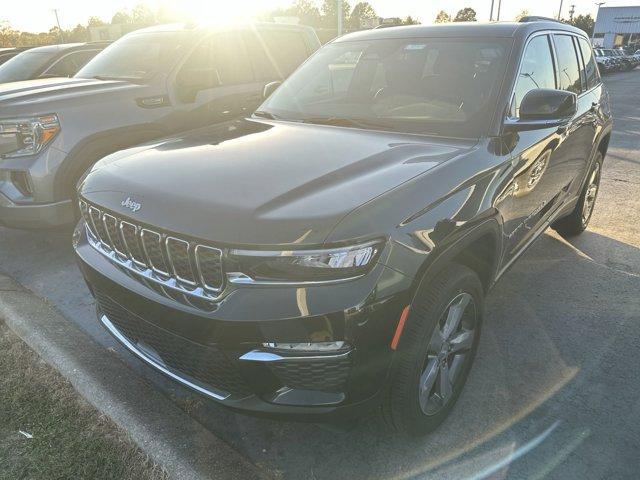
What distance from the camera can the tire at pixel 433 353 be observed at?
6.46ft

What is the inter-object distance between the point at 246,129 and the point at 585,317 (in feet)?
8.24

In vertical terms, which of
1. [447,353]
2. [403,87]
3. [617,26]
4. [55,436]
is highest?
[403,87]

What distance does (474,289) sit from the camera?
235 centimetres

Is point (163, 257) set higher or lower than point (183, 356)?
higher

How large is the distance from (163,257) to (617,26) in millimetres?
86665

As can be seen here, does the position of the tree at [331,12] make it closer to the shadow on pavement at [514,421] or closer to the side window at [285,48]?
the side window at [285,48]

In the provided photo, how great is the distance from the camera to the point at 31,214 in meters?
4.02

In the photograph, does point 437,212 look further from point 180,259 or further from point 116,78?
point 116,78

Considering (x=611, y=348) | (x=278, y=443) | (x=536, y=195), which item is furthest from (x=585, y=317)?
(x=278, y=443)

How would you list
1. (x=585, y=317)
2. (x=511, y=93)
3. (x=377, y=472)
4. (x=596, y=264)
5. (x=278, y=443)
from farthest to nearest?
(x=596, y=264), (x=585, y=317), (x=511, y=93), (x=278, y=443), (x=377, y=472)

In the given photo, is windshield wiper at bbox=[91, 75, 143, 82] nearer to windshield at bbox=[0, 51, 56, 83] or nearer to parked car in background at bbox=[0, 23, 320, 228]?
parked car in background at bbox=[0, 23, 320, 228]

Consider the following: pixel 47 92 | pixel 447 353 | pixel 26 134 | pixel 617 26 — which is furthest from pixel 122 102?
pixel 617 26

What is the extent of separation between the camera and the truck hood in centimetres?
400

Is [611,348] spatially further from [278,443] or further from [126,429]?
[126,429]
